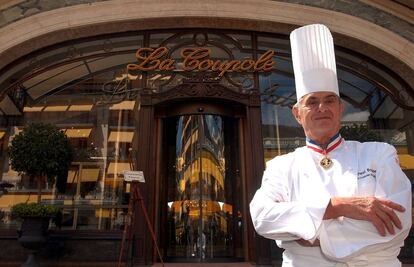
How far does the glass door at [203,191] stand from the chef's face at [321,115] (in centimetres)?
549

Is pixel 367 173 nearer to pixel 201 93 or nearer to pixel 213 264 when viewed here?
pixel 213 264

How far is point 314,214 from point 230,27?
6.93m

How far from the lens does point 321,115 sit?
1.81m

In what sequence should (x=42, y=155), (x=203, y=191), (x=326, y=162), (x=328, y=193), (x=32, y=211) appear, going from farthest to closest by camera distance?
(x=203, y=191)
(x=42, y=155)
(x=32, y=211)
(x=326, y=162)
(x=328, y=193)

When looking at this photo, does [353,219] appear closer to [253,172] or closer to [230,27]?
[253,172]

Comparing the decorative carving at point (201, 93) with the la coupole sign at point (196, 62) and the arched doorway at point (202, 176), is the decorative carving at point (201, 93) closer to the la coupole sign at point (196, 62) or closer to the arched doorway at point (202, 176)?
the arched doorway at point (202, 176)

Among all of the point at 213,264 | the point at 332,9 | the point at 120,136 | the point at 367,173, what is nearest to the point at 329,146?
the point at 367,173

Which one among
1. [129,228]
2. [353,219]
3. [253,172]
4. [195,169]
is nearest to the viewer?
[353,219]

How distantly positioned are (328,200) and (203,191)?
5.81 m

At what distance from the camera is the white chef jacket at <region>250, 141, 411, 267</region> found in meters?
1.49

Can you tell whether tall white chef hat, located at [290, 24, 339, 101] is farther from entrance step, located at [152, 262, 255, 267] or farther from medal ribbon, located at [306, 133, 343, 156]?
entrance step, located at [152, 262, 255, 267]

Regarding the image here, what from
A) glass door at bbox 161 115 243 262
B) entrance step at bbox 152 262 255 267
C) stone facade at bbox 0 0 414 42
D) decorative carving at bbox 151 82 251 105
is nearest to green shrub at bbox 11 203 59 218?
entrance step at bbox 152 262 255 267

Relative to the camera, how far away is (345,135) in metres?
7.01

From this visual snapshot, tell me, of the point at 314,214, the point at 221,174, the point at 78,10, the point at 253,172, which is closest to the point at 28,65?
the point at 78,10
